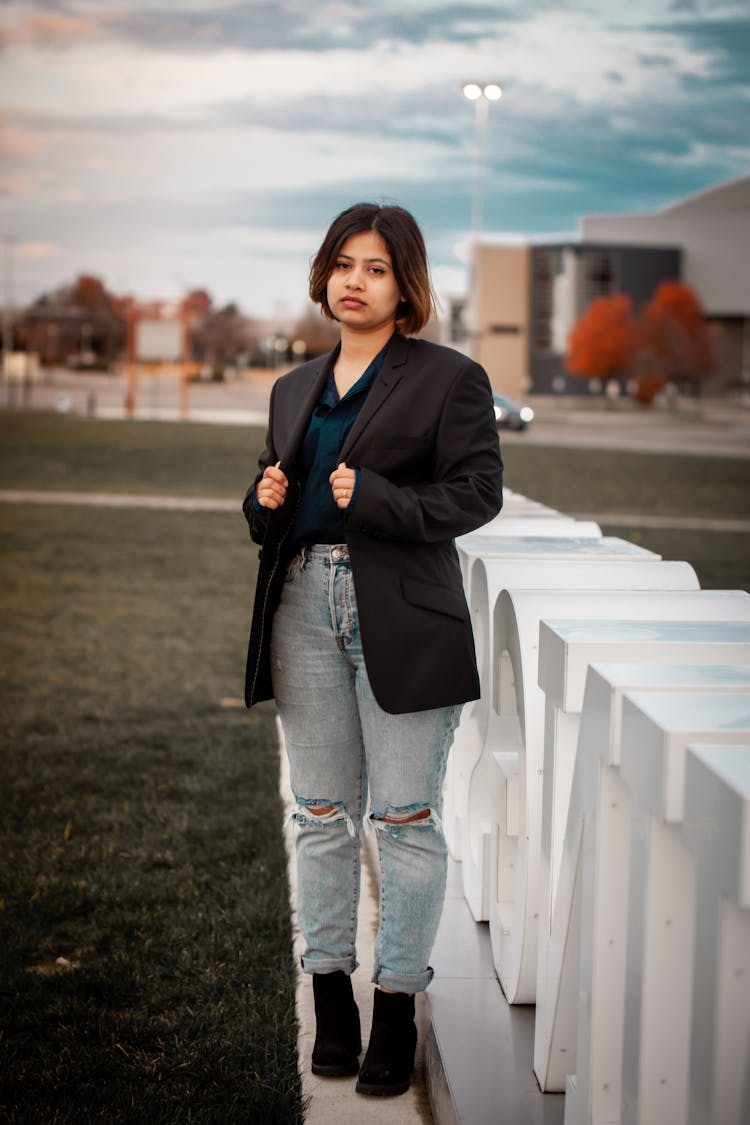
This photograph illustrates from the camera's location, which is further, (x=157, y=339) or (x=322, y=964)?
(x=157, y=339)

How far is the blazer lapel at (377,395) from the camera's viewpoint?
9.62ft

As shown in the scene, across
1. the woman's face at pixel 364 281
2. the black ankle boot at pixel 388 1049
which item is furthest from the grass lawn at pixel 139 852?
the woman's face at pixel 364 281

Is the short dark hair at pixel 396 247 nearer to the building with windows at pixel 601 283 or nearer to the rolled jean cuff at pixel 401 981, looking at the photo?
the rolled jean cuff at pixel 401 981

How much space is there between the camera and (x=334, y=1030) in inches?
128

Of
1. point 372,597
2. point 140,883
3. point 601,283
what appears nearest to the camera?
point 372,597

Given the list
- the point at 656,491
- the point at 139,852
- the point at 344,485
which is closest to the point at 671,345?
the point at 656,491

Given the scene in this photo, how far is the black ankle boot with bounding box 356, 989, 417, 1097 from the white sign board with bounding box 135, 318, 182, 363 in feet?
184

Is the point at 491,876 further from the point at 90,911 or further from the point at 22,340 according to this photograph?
the point at 22,340

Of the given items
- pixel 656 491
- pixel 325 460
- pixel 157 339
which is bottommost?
pixel 656 491

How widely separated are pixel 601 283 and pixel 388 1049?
10225 centimetres

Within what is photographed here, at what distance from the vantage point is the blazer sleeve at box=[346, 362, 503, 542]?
2.81 m

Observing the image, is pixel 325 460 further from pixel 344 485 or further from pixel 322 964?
pixel 322 964

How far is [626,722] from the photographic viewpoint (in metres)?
2.10

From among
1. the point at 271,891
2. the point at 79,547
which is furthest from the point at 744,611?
the point at 79,547
